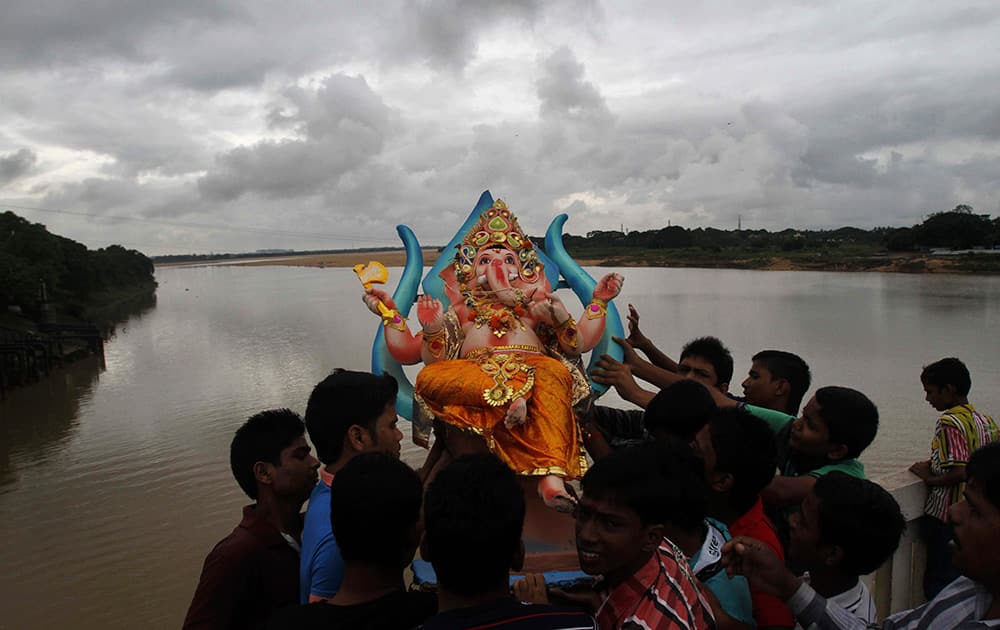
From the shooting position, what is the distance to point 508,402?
3951mm

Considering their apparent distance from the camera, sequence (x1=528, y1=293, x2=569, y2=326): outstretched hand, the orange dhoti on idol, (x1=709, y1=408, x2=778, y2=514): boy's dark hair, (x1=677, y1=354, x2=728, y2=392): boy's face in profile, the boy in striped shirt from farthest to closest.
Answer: (x1=528, y1=293, x2=569, y2=326): outstretched hand → the orange dhoti on idol → (x1=677, y1=354, x2=728, y2=392): boy's face in profile → the boy in striped shirt → (x1=709, y1=408, x2=778, y2=514): boy's dark hair

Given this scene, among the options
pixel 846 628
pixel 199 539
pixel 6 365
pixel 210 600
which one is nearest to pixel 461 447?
pixel 210 600

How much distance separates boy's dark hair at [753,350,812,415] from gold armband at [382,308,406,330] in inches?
95.8

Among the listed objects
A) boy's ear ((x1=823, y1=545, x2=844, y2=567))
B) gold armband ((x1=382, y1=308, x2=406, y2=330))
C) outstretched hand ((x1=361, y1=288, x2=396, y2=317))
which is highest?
outstretched hand ((x1=361, y1=288, x2=396, y2=317))

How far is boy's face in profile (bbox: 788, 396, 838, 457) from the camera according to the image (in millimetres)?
2770

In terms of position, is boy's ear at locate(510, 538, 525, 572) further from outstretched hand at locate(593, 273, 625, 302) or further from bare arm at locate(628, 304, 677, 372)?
bare arm at locate(628, 304, 677, 372)

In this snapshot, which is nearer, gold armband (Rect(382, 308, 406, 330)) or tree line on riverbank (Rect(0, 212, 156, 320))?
gold armband (Rect(382, 308, 406, 330))

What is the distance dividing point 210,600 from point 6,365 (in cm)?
1884

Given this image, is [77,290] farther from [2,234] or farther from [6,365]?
[6,365]

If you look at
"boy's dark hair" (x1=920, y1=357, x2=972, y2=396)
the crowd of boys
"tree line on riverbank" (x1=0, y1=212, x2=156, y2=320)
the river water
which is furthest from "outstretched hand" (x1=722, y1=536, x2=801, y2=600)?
"tree line on riverbank" (x1=0, y1=212, x2=156, y2=320)

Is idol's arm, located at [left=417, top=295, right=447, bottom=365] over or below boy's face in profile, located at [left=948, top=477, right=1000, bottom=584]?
over

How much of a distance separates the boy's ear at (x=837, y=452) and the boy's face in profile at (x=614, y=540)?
128 cm

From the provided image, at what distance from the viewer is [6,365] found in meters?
17.0

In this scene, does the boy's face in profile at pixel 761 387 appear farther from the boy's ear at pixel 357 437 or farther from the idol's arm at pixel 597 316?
the boy's ear at pixel 357 437
